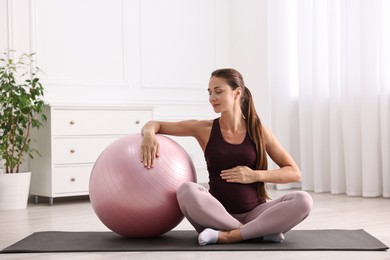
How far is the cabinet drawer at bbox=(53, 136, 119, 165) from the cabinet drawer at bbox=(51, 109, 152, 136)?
6cm

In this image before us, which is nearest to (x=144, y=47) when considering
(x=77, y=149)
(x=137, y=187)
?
(x=77, y=149)

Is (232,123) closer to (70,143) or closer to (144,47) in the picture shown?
(70,143)

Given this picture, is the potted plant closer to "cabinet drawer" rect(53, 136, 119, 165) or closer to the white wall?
"cabinet drawer" rect(53, 136, 119, 165)

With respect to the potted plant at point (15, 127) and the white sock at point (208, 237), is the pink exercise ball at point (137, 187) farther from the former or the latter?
the potted plant at point (15, 127)

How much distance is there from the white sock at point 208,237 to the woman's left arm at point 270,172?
28 centimetres

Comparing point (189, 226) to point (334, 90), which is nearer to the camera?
point (189, 226)

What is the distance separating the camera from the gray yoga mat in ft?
10.2

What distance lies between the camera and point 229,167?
3340 millimetres

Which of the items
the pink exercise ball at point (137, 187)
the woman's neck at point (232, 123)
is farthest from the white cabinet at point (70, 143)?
the woman's neck at point (232, 123)

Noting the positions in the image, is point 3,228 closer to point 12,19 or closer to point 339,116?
point 12,19

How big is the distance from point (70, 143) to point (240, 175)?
7.68 feet

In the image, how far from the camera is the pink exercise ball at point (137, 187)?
317 centimetres

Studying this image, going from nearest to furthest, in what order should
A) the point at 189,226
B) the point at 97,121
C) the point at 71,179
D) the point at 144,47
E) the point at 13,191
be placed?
the point at 189,226 < the point at 13,191 < the point at 71,179 < the point at 97,121 < the point at 144,47

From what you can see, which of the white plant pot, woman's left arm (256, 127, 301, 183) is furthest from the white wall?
woman's left arm (256, 127, 301, 183)
